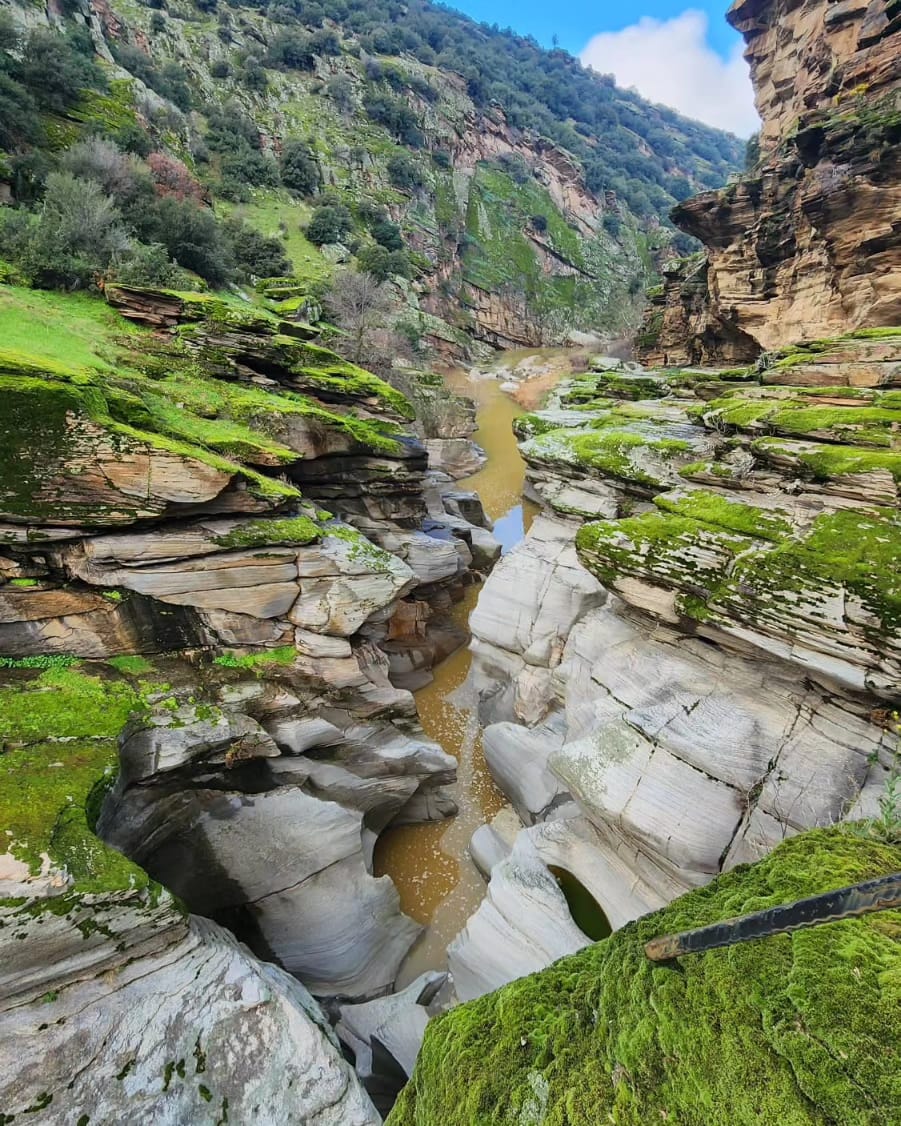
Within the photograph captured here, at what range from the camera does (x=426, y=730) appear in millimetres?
11984

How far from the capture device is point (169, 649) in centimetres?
841

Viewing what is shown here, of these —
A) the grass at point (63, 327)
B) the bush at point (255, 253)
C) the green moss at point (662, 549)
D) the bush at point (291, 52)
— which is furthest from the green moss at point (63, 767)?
the bush at point (291, 52)

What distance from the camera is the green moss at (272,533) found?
8.67 meters

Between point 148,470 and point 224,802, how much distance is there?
17.1 ft

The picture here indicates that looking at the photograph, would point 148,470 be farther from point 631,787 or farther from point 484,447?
point 484,447

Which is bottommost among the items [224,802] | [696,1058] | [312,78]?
[224,802]

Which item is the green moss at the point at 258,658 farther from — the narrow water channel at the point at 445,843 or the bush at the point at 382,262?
the bush at the point at 382,262

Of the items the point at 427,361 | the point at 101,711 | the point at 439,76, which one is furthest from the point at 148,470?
the point at 439,76

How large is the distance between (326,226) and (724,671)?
4023 centimetres

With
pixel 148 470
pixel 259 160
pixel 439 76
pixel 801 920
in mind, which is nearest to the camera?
pixel 801 920

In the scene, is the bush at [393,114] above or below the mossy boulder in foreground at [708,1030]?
above

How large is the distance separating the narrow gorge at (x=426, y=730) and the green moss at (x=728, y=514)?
0.18 ft

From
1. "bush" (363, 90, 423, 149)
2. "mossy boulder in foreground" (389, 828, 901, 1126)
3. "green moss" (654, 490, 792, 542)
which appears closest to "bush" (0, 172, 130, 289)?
"green moss" (654, 490, 792, 542)

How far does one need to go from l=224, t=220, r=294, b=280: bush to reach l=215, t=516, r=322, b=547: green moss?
23.3m
